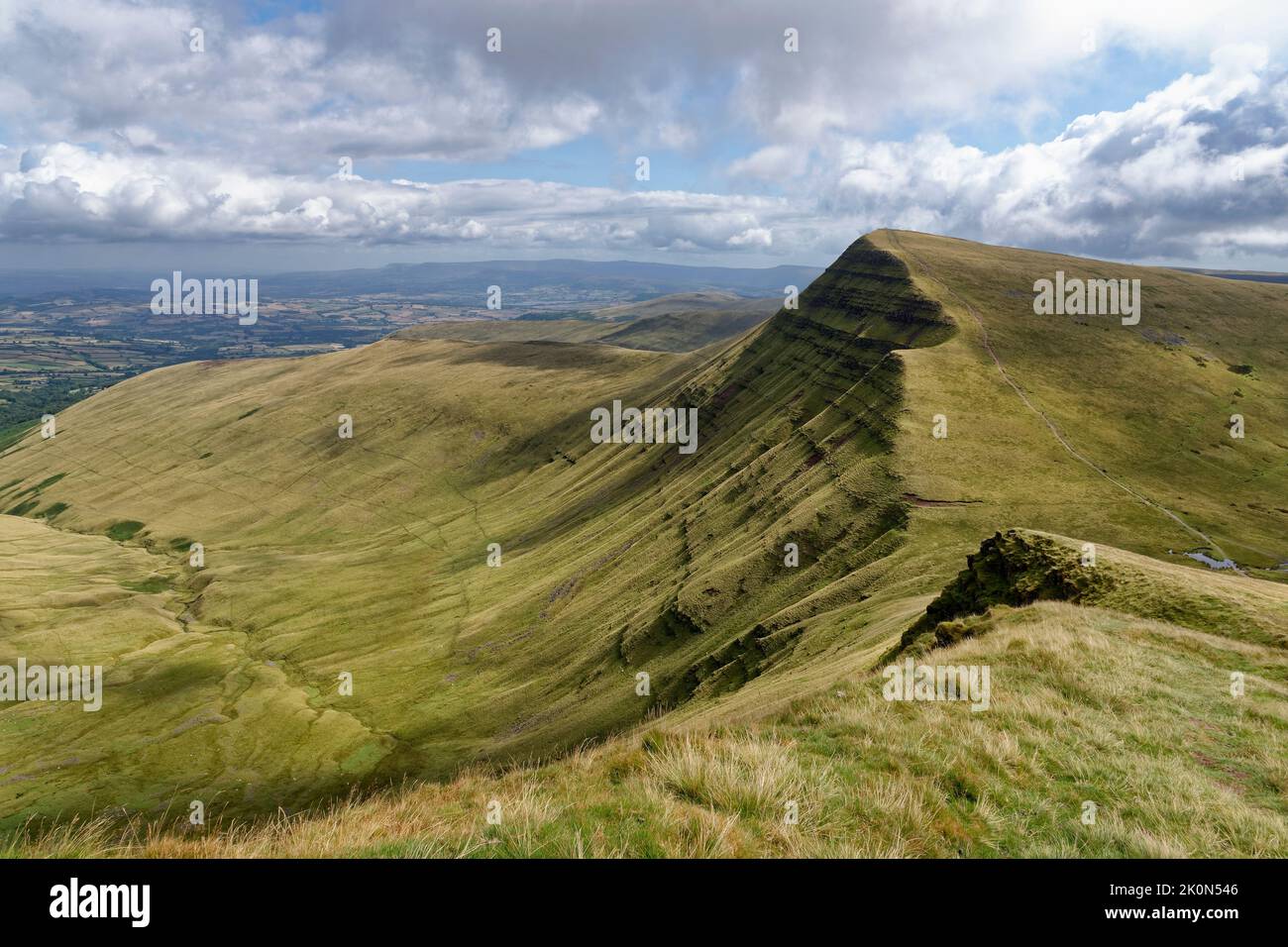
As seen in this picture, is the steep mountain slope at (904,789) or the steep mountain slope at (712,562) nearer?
the steep mountain slope at (904,789)

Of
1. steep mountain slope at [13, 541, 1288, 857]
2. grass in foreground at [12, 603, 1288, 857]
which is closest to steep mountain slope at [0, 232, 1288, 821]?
steep mountain slope at [13, 541, 1288, 857]

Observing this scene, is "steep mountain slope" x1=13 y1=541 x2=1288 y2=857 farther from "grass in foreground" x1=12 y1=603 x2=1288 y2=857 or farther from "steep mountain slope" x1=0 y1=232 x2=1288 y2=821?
"steep mountain slope" x1=0 y1=232 x2=1288 y2=821

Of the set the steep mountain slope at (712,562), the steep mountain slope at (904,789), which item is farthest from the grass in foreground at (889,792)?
the steep mountain slope at (712,562)

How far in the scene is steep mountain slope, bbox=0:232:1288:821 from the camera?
68.4 m

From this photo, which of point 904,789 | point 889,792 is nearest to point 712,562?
point 904,789

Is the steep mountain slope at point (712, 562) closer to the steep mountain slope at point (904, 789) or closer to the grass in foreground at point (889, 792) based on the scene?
the steep mountain slope at point (904, 789)

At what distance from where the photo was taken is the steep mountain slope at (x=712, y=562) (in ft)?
225
